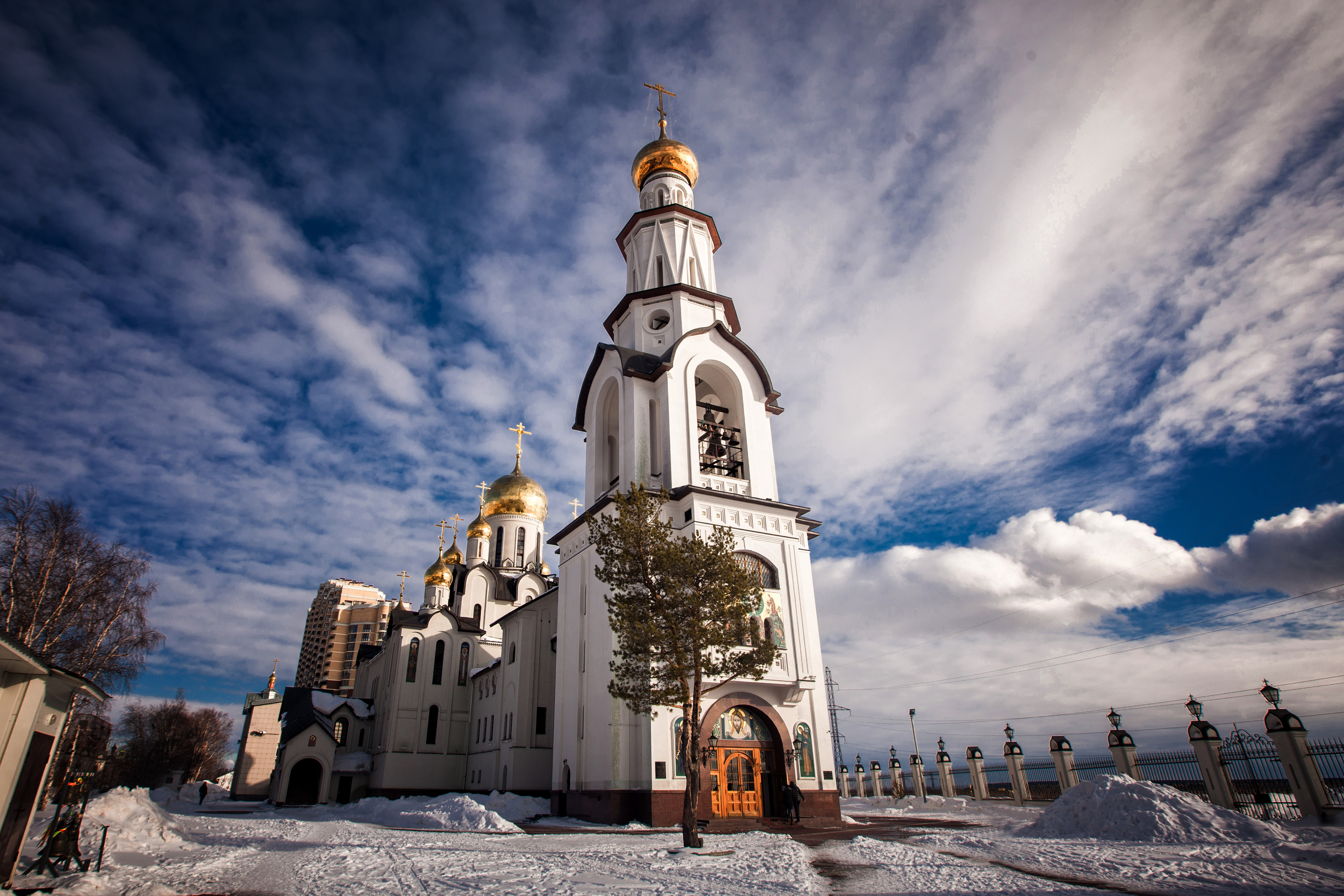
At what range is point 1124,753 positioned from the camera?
52.7 ft

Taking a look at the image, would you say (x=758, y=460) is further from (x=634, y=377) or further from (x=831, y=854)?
(x=831, y=854)

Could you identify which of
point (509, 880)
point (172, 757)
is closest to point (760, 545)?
point (509, 880)

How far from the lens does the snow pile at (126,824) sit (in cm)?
1197

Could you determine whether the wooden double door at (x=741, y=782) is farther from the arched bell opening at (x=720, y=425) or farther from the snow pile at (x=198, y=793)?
the snow pile at (x=198, y=793)

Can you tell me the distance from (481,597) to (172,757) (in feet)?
115

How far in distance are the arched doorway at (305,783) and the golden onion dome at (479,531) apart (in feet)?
44.3

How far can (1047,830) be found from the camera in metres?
12.3

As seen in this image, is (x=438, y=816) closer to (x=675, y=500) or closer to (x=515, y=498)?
(x=675, y=500)

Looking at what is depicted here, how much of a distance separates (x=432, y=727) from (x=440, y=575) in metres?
9.43

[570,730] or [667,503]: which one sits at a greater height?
[667,503]

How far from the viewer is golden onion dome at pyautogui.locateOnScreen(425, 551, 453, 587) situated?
39.2 metres

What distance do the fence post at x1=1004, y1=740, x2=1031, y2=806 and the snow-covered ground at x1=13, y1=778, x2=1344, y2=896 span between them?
5952mm

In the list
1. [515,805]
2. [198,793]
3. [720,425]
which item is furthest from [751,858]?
[198,793]

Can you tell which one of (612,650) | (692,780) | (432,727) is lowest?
(692,780)
